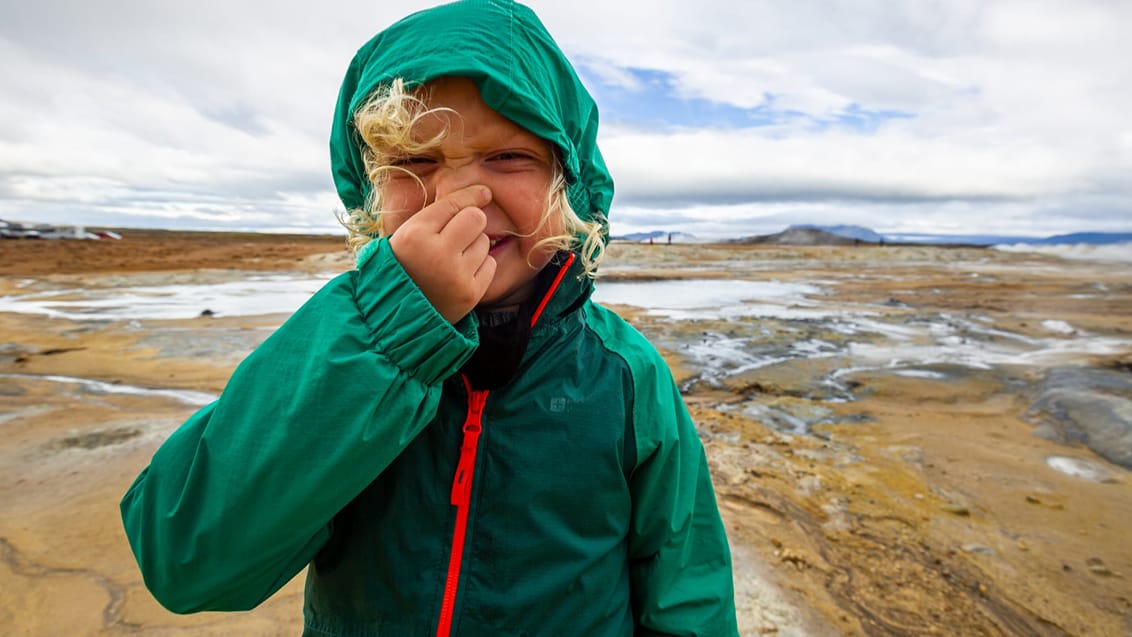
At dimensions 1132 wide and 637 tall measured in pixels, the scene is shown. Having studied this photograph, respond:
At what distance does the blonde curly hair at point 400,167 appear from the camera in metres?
1.26

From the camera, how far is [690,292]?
16.1m

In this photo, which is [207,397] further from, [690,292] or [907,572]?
[690,292]

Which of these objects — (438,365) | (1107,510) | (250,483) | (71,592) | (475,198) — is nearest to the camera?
(250,483)

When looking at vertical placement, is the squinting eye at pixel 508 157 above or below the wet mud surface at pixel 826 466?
above

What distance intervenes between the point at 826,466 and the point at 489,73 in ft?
12.5

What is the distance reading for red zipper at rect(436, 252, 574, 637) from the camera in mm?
1258

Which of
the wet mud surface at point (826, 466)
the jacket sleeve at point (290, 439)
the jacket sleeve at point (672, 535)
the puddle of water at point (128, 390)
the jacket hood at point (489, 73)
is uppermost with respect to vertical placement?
the jacket hood at point (489, 73)

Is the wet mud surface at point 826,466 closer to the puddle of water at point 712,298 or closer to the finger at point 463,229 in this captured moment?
the puddle of water at point 712,298

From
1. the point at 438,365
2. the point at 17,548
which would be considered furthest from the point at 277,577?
the point at 17,548

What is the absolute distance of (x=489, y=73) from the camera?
1250 millimetres

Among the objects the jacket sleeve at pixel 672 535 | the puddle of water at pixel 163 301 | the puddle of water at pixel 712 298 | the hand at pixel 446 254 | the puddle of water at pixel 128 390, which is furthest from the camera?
the puddle of water at pixel 712 298

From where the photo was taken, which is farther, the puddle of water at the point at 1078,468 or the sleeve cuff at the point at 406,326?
the puddle of water at the point at 1078,468

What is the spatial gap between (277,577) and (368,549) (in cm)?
19

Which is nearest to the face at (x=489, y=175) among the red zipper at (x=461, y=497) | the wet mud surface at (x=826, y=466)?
the red zipper at (x=461, y=497)
